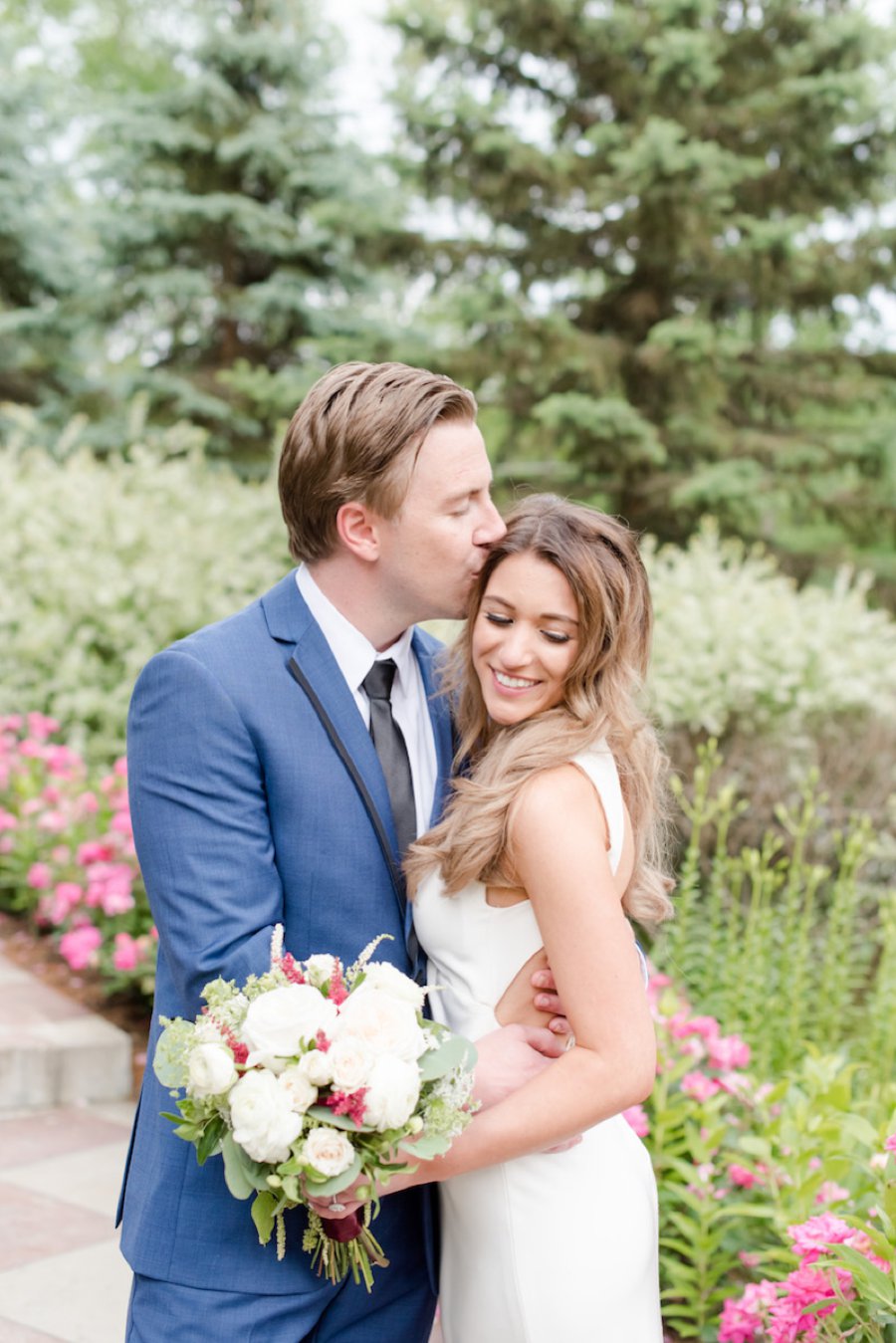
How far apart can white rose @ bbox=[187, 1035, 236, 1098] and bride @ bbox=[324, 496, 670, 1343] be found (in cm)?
35

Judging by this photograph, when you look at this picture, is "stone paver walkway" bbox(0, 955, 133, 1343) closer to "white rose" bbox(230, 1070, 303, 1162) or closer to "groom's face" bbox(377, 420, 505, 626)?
"white rose" bbox(230, 1070, 303, 1162)

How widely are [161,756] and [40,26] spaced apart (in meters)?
26.1

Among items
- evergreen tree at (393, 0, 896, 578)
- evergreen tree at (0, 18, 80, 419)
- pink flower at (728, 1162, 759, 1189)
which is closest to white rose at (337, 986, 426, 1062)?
pink flower at (728, 1162, 759, 1189)

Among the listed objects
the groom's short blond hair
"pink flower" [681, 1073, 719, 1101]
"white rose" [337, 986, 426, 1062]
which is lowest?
"pink flower" [681, 1073, 719, 1101]

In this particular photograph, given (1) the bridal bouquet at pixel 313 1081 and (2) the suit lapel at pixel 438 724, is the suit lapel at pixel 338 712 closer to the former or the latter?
(2) the suit lapel at pixel 438 724

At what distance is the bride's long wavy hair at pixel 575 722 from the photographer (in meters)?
2.04

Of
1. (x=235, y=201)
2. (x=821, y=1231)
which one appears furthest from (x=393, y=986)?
(x=235, y=201)

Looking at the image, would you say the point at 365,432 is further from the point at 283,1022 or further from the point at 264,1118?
the point at 264,1118

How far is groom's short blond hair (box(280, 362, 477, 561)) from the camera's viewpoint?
2.19 meters

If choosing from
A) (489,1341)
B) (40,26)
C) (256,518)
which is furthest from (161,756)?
(40,26)

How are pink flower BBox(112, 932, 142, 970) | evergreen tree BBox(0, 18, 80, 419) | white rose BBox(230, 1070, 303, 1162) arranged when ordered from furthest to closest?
evergreen tree BBox(0, 18, 80, 419), pink flower BBox(112, 932, 142, 970), white rose BBox(230, 1070, 303, 1162)

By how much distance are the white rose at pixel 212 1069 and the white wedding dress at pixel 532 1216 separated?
1.98 feet

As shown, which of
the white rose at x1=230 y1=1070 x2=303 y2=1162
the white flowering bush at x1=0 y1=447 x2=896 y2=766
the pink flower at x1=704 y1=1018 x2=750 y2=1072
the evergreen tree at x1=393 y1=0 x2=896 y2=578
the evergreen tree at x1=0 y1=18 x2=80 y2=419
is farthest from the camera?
the evergreen tree at x1=0 y1=18 x2=80 y2=419

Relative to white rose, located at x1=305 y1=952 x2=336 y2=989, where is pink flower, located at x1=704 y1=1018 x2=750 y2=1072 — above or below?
below
